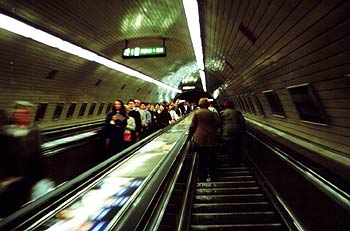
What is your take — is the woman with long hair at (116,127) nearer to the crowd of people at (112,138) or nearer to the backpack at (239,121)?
the crowd of people at (112,138)

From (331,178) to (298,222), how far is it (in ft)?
2.31

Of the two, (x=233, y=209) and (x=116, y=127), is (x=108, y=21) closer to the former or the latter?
(x=116, y=127)

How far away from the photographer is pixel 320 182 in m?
3.70

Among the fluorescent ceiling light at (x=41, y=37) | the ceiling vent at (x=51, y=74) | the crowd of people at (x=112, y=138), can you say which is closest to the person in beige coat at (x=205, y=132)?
the crowd of people at (x=112, y=138)

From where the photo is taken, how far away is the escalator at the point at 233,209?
4.23 meters

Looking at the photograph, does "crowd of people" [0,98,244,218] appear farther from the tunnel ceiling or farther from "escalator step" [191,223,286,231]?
"escalator step" [191,223,286,231]

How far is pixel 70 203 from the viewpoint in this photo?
Answer: 3.41 metres

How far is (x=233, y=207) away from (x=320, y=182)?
168 cm

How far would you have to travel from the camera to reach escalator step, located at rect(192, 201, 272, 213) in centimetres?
491

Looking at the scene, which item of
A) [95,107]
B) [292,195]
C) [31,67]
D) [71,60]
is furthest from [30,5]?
[95,107]

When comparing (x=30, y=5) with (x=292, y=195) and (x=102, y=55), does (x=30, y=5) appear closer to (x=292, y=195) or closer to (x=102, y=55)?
(x=102, y=55)

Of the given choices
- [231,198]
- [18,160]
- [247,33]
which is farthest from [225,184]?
[18,160]

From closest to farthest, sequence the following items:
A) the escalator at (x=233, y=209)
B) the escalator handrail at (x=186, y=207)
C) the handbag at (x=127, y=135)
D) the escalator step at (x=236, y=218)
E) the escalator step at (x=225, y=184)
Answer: the escalator handrail at (x=186, y=207) < the escalator at (x=233, y=209) < the escalator step at (x=236, y=218) < the escalator step at (x=225, y=184) < the handbag at (x=127, y=135)

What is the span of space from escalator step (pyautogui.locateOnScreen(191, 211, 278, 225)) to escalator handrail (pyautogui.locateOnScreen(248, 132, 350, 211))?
0.83 m
